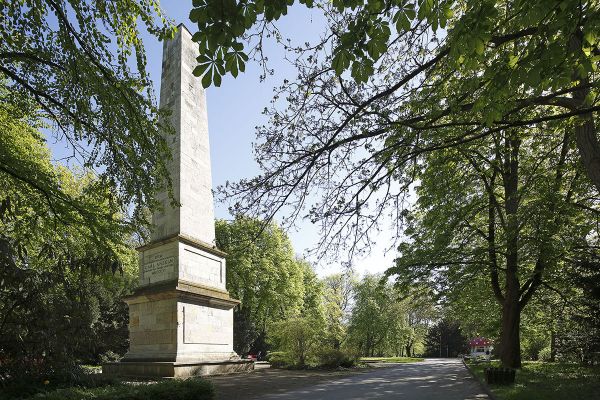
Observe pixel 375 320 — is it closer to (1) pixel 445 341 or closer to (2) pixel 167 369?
(1) pixel 445 341

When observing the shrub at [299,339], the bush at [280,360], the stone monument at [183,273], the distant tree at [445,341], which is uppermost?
A: the stone monument at [183,273]

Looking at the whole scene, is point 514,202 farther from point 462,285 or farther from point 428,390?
point 428,390

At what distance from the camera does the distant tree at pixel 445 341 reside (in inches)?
2958

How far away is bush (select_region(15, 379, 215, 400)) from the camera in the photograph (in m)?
8.08

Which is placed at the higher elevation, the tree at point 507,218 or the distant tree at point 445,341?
the tree at point 507,218

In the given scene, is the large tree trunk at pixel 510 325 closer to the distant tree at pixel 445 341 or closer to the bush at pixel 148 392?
the bush at pixel 148 392

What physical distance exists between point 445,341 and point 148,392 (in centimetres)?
7570

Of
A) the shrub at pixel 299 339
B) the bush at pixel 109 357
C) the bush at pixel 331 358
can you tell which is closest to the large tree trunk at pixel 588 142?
the shrub at pixel 299 339

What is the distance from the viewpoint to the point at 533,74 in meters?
4.77

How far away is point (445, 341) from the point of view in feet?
248

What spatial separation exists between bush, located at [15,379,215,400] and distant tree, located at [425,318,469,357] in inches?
2867

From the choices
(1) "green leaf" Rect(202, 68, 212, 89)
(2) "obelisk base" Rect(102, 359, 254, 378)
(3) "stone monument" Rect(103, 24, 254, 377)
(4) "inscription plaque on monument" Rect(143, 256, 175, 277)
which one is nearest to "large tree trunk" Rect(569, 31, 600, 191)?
(1) "green leaf" Rect(202, 68, 212, 89)

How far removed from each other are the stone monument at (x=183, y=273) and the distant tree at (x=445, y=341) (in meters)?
67.1

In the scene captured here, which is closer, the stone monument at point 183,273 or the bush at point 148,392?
the bush at point 148,392
